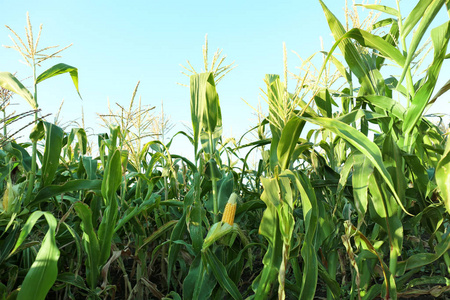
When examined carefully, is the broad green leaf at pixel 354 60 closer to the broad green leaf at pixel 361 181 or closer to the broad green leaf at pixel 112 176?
the broad green leaf at pixel 361 181

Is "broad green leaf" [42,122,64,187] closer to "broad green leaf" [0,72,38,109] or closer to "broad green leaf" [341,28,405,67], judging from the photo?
"broad green leaf" [0,72,38,109]

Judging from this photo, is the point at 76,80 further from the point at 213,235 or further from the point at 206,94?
the point at 213,235

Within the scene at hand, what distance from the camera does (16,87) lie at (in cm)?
174

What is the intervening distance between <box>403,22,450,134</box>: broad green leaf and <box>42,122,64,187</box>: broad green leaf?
1578 millimetres

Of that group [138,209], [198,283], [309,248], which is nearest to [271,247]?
[309,248]

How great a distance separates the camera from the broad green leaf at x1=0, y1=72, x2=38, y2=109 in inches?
67.1

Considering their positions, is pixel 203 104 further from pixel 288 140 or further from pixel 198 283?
pixel 198 283

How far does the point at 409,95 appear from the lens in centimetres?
154

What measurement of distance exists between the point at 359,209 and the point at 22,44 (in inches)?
71.1

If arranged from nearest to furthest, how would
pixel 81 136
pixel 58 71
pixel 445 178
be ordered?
pixel 445 178, pixel 58 71, pixel 81 136

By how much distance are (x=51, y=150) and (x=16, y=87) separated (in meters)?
0.41

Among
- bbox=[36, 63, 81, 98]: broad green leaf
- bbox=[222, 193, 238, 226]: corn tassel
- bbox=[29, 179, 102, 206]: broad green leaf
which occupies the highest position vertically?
bbox=[36, 63, 81, 98]: broad green leaf

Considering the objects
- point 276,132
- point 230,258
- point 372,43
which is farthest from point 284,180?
point 372,43

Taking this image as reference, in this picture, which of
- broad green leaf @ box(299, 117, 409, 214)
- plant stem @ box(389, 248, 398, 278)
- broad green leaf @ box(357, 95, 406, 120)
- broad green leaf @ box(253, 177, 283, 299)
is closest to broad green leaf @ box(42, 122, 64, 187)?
broad green leaf @ box(253, 177, 283, 299)
